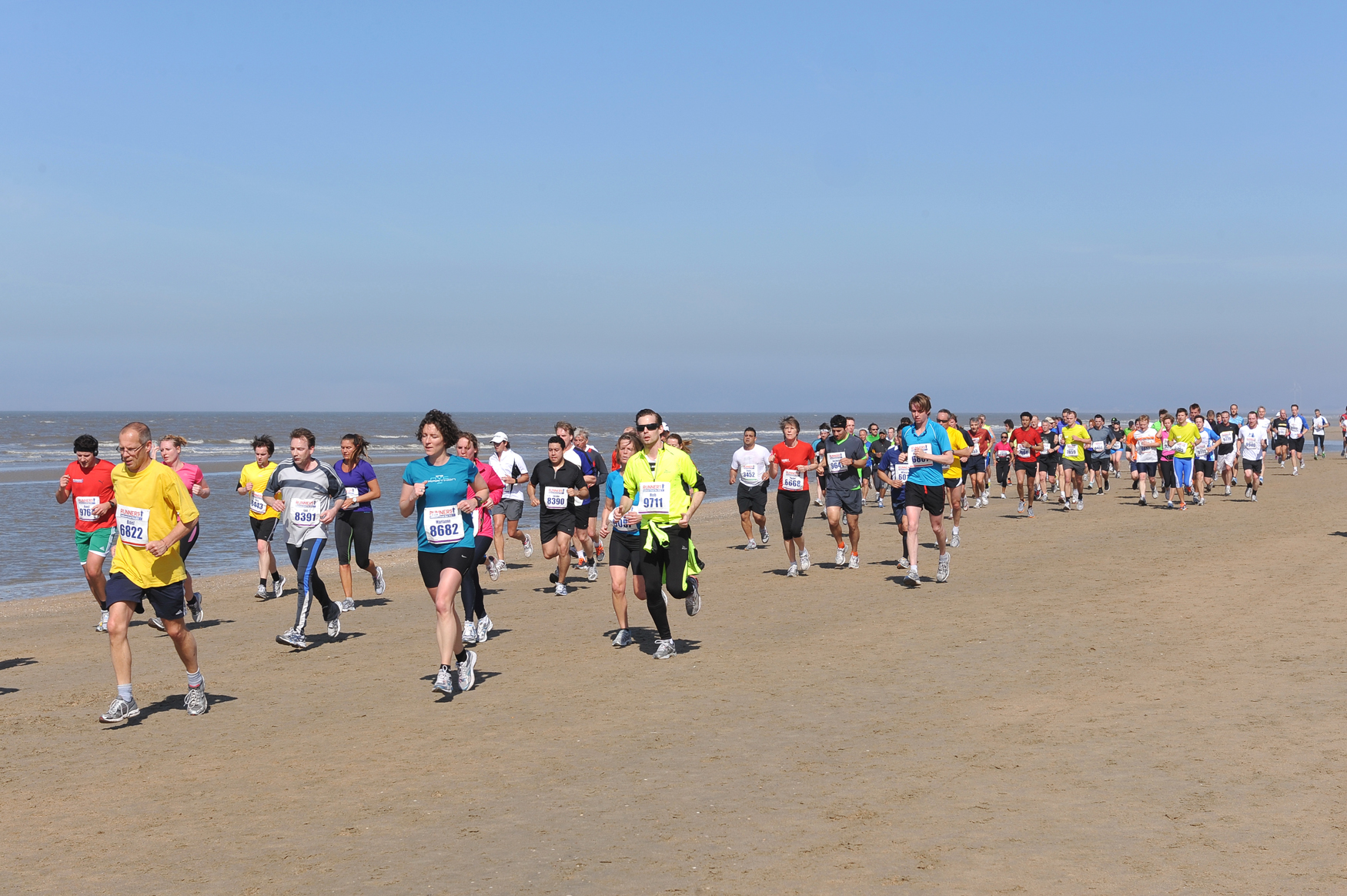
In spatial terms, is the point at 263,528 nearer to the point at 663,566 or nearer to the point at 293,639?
the point at 293,639

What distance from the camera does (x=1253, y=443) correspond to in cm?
2412

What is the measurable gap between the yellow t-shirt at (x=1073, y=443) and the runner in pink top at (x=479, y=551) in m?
15.8

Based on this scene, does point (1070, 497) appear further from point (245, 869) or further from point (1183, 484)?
point (245, 869)

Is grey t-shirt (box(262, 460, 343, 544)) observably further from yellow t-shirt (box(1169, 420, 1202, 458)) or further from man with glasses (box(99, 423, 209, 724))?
yellow t-shirt (box(1169, 420, 1202, 458))

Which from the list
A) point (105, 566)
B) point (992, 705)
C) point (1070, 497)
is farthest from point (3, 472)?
point (992, 705)

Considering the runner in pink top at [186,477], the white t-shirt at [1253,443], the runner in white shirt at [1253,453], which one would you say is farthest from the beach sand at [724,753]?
the white t-shirt at [1253,443]

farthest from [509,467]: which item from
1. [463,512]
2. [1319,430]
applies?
[1319,430]

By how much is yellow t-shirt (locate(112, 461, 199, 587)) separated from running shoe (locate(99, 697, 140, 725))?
86cm

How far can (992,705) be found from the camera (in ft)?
23.8

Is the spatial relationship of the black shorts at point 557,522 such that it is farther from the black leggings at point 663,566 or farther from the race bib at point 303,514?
the black leggings at point 663,566

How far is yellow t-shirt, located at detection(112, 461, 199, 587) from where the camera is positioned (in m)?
7.21

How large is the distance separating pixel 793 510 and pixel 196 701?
801 cm

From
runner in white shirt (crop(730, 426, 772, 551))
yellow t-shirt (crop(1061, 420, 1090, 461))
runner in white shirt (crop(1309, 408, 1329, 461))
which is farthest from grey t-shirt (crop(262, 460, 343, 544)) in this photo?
runner in white shirt (crop(1309, 408, 1329, 461))

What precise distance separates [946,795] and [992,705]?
1.93 metres
